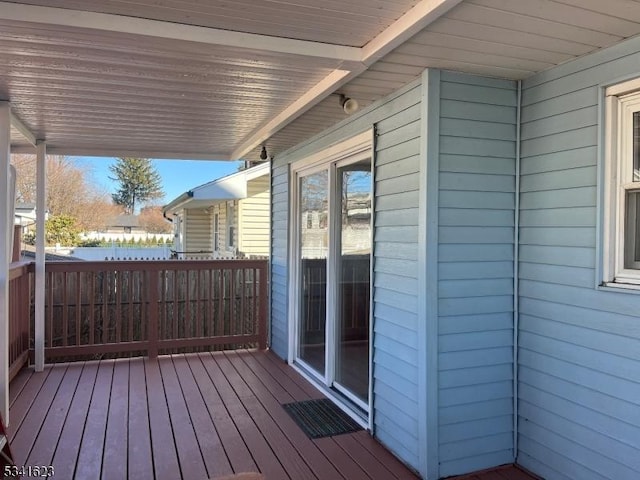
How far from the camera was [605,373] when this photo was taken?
219cm

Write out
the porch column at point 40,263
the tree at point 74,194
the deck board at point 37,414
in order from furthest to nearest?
the tree at point 74,194
the porch column at point 40,263
the deck board at point 37,414

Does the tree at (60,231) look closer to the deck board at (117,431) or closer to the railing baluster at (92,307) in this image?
the railing baluster at (92,307)

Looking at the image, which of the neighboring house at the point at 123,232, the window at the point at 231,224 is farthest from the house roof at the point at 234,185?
the neighboring house at the point at 123,232

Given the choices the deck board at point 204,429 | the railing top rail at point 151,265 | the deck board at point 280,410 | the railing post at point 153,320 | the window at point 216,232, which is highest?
the window at point 216,232

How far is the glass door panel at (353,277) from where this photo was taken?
10.9 ft

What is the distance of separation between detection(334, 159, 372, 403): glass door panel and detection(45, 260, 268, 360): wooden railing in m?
1.82

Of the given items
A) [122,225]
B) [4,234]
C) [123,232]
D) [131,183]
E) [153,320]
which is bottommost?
[153,320]

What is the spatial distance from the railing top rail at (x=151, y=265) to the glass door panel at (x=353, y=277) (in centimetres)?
182

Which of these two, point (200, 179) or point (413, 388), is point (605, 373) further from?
point (200, 179)

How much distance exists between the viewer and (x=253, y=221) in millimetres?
9117

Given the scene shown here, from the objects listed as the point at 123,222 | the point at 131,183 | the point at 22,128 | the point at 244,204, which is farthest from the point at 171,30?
the point at 131,183

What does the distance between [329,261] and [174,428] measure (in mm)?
1650

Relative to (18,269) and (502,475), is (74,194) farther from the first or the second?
(502,475)

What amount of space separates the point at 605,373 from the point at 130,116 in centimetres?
329
